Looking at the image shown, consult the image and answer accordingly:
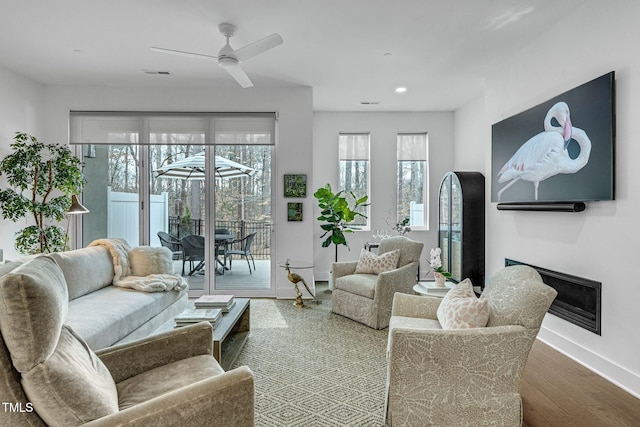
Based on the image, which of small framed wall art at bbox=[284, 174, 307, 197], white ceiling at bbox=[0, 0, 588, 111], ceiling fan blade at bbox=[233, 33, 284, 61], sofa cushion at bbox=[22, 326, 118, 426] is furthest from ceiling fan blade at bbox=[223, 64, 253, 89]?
sofa cushion at bbox=[22, 326, 118, 426]

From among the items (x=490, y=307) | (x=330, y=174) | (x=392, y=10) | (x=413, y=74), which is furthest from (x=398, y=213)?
(x=490, y=307)

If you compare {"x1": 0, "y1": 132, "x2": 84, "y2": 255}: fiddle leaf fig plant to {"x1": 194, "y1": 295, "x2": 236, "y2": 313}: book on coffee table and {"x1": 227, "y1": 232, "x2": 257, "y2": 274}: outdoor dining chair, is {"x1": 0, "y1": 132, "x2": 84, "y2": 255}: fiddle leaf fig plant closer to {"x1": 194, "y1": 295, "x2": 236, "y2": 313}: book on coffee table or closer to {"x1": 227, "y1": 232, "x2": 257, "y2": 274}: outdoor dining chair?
{"x1": 227, "y1": 232, "x2": 257, "y2": 274}: outdoor dining chair

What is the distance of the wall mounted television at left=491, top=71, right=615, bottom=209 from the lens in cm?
253

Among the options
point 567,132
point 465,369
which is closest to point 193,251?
point 465,369

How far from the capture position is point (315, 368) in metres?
2.72

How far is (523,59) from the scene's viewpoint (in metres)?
3.59

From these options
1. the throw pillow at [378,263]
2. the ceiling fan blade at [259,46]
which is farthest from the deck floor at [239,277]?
the ceiling fan blade at [259,46]

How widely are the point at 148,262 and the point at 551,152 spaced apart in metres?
3.83

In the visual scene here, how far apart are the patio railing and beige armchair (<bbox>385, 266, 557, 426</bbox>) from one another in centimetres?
334

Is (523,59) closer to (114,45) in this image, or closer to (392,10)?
(392,10)

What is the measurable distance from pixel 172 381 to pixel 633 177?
2.94 metres

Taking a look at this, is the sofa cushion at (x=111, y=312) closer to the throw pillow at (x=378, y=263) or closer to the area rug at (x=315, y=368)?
the area rug at (x=315, y=368)

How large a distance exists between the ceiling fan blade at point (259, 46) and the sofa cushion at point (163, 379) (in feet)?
7.42

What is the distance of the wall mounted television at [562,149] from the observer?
2.53 meters
